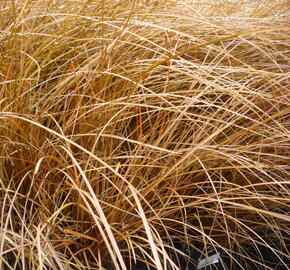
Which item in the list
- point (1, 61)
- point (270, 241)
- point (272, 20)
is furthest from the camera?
point (272, 20)

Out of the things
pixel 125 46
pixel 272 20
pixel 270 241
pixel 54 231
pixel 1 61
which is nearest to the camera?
pixel 54 231

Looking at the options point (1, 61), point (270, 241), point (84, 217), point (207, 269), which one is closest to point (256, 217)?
point (270, 241)

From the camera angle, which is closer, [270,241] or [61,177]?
[61,177]

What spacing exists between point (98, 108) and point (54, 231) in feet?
0.88

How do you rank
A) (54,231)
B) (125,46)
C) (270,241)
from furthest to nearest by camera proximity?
1. (125,46)
2. (270,241)
3. (54,231)

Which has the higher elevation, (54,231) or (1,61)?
(1,61)

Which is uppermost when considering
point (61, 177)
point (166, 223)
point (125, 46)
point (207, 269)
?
point (125, 46)

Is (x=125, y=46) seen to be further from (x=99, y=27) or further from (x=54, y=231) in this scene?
(x=54, y=231)

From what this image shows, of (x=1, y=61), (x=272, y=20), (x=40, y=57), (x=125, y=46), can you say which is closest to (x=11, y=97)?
(x=1, y=61)

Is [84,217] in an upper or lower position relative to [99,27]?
lower

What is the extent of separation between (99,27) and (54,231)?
0.60m

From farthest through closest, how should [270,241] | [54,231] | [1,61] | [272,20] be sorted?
[272,20] < [270,241] < [1,61] < [54,231]

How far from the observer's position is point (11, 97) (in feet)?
2.88

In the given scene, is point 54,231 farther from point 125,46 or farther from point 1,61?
point 125,46
